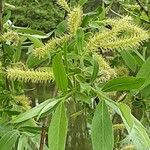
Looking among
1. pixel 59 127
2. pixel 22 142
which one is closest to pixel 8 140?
pixel 22 142

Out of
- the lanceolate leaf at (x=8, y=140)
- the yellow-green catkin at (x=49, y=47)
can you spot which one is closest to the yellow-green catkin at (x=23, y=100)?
the lanceolate leaf at (x=8, y=140)

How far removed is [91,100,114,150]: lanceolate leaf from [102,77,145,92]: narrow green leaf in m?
0.03

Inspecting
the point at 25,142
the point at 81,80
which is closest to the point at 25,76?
the point at 81,80

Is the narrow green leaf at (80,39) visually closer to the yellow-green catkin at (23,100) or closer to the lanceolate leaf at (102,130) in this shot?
the lanceolate leaf at (102,130)

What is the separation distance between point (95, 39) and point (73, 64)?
0.08 m

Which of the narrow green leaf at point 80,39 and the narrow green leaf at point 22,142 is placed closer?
the narrow green leaf at point 80,39

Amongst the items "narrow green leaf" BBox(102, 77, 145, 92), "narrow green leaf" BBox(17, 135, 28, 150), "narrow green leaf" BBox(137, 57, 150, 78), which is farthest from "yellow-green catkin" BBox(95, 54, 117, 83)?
"narrow green leaf" BBox(17, 135, 28, 150)

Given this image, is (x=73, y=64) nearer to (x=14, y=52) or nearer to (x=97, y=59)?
(x=97, y=59)

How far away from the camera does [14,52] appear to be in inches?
37.2

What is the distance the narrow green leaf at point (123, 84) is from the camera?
2.20ft

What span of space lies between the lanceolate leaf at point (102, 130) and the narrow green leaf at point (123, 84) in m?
0.03

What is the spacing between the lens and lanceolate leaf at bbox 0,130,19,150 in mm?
804

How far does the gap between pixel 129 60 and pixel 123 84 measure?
278 mm

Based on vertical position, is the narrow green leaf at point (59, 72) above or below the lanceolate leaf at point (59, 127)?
above
